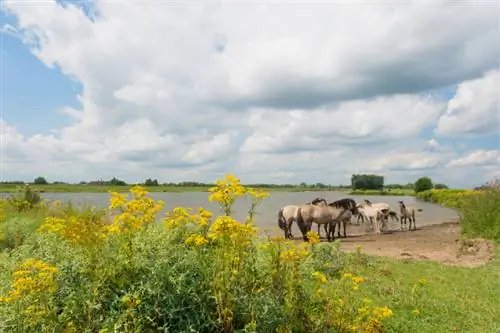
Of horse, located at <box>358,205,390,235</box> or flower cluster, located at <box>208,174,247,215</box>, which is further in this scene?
horse, located at <box>358,205,390,235</box>

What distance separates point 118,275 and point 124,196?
34.3 inches

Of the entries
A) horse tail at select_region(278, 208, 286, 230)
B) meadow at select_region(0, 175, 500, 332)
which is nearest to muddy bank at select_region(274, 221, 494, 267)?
horse tail at select_region(278, 208, 286, 230)

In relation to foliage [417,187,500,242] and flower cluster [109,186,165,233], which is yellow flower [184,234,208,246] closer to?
flower cluster [109,186,165,233]

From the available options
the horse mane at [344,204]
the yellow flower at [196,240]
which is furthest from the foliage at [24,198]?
the horse mane at [344,204]

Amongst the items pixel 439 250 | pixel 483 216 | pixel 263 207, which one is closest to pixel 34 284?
pixel 263 207

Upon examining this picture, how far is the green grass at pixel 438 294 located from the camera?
21.1 feet

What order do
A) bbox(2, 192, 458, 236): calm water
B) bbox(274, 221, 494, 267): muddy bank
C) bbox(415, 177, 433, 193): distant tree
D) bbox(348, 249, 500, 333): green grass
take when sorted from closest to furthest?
1. bbox(348, 249, 500, 333): green grass
2. bbox(2, 192, 458, 236): calm water
3. bbox(274, 221, 494, 267): muddy bank
4. bbox(415, 177, 433, 193): distant tree

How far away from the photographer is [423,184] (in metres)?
79.8

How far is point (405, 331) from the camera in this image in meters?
6.04

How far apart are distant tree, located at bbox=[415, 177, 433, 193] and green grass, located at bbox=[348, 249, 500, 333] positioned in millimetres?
72334

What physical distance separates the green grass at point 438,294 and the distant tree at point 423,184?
72334mm

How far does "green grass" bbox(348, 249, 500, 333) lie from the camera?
644cm

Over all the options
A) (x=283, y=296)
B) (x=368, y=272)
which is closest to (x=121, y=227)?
(x=283, y=296)

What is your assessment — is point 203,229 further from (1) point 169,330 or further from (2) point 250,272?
(1) point 169,330
